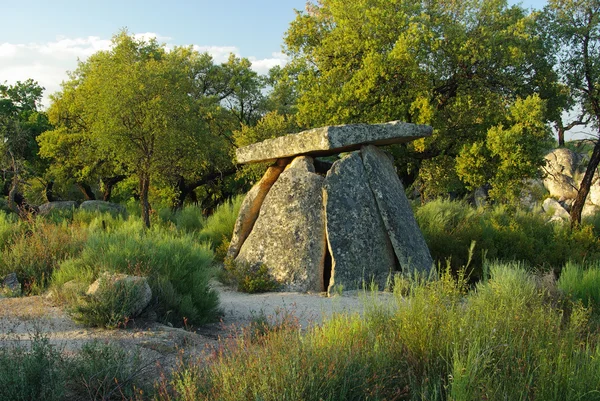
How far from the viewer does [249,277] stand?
30.3ft

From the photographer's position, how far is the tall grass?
3656 millimetres

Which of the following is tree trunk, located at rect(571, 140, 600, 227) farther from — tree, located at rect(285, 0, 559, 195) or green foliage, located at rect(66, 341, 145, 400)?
green foliage, located at rect(66, 341, 145, 400)

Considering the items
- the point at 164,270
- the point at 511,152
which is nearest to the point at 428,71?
the point at 511,152

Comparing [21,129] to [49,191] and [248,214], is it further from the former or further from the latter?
[248,214]

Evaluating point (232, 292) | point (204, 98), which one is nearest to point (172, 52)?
point (204, 98)

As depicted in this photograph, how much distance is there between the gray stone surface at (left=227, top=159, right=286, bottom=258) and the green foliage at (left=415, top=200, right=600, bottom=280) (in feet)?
12.3

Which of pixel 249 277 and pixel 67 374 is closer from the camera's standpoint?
pixel 67 374

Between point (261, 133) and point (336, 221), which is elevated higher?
point (261, 133)

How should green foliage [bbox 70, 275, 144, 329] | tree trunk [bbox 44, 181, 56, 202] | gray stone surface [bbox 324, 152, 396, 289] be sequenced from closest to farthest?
green foliage [bbox 70, 275, 144, 329]
gray stone surface [bbox 324, 152, 396, 289]
tree trunk [bbox 44, 181, 56, 202]

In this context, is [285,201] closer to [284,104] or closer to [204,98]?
[204,98]

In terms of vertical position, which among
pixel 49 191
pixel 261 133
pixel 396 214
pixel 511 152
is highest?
pixel 261 133

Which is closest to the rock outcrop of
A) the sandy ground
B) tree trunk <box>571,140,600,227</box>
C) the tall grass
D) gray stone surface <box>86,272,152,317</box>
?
tree trunk <box>571,140,600,227</box>

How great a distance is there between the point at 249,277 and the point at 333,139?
9.27ft

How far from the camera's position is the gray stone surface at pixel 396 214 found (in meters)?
9.59
